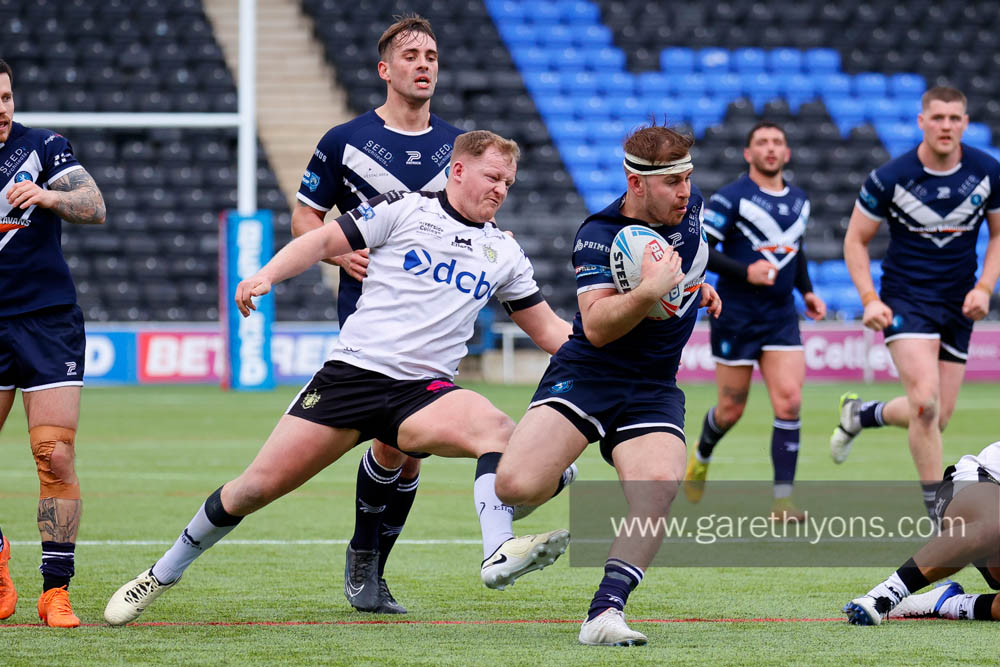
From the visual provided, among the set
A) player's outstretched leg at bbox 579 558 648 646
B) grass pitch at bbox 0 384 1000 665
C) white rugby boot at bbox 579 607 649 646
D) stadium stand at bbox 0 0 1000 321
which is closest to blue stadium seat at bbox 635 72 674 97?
stadium stand at bbox 0 0 1000 321

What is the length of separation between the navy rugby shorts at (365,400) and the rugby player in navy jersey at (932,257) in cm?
302

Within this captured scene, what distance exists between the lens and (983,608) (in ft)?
16.2

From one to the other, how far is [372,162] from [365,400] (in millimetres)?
1273

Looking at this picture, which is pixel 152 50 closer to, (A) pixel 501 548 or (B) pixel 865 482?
(B) pixel 865 482

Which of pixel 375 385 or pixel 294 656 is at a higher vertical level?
pixel 375 385

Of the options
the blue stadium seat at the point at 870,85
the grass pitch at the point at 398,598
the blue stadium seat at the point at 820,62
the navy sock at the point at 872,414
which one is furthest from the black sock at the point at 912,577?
the blue stadium seat at the point at 820,62

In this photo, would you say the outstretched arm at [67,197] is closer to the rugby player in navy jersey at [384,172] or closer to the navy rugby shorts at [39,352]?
the navy rugby shorts at [39,352]

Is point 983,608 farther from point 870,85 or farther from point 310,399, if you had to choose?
point 870,85

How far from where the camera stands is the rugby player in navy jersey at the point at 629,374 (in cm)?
462

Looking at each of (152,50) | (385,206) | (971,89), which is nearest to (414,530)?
(385,206)

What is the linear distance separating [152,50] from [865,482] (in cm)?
1800

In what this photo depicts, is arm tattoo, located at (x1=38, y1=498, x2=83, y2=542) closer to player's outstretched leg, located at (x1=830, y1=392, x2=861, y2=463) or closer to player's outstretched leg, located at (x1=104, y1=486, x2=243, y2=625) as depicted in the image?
player's outstretched leg, located at (x1=104, y1=486, x2=243, y2=625)

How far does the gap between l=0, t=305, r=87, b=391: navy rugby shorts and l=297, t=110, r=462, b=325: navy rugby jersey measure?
3.63 ft

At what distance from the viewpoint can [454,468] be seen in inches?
436
